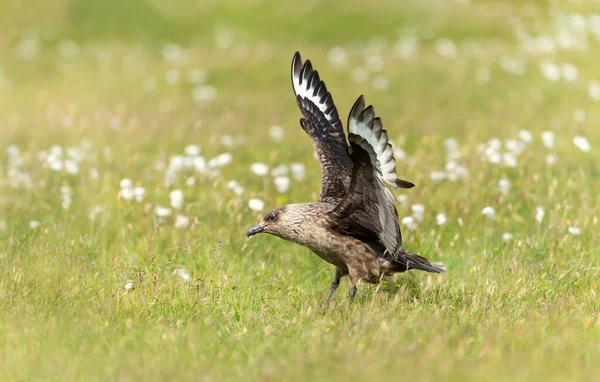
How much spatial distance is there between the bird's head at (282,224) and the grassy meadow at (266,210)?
A: 1.30 feet

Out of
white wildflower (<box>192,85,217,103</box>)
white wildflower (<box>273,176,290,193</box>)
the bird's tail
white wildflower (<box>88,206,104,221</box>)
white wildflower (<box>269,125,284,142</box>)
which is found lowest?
the bird's tail

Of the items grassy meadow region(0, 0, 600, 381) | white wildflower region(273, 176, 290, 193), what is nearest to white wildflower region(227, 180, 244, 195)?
grassy meadow region(0, 0, 600, 381)

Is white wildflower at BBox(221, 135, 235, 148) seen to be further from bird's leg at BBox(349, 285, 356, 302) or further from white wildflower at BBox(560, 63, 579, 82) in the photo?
white wildflower at BBox(560, 63, 579, 82)

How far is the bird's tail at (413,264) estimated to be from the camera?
605cm

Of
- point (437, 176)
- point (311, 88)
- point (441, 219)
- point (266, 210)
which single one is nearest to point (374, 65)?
point (437, 176)

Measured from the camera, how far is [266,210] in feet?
26.2

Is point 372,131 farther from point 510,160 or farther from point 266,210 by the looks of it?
point 510,160

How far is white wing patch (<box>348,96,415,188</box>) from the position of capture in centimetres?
507

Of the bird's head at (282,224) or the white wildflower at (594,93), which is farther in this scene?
the white wildflower at (594,93)

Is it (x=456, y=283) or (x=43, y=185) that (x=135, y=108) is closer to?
(x=43, y=185)

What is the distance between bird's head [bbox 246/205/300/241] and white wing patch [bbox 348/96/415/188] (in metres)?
1.05

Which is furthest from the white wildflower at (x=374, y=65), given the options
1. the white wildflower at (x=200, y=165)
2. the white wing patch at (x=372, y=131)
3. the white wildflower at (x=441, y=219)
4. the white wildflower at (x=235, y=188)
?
the white wing patch at (x=372, y=131)

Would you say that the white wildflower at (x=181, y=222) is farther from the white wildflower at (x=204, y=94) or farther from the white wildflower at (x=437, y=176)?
the white wildflower at (x=204, y=94)

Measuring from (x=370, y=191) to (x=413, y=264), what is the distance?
A: 789 mm
